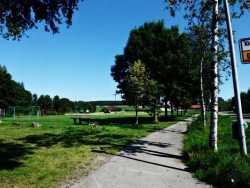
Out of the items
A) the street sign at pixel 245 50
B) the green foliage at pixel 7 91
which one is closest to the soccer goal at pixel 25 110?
the green foliage at pixel 7 91

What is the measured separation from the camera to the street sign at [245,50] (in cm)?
793

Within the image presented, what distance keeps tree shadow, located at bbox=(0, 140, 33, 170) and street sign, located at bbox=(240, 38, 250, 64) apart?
7.24 meters

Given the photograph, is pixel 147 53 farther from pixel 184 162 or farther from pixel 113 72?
pixel 184 162

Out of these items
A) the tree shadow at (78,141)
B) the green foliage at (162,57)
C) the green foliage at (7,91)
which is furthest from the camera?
the green foliage at (7,91)

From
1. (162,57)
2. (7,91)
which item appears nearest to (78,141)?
(162,57)

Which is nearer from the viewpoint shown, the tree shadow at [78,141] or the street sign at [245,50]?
the street sign at [245,50]

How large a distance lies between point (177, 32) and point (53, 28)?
1534 inches

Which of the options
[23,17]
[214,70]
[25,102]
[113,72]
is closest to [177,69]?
[113,72]

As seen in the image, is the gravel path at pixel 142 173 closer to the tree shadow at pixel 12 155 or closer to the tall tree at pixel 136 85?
the tree shadow at pixel 12 155

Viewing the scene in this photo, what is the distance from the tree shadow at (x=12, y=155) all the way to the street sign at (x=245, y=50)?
285 inches

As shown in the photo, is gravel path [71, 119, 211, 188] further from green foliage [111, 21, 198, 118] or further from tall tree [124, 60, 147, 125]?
green foliage [111, 21, 198, 118]

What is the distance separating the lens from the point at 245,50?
7988 mm

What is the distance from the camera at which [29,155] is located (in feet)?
46.2

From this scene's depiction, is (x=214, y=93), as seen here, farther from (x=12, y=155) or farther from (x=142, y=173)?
(x=12, y=155)
